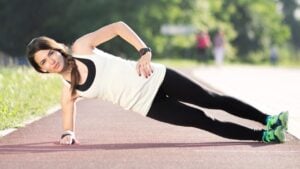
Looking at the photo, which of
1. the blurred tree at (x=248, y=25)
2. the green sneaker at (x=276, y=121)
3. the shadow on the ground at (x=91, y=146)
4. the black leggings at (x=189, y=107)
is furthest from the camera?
the blurred tree at (x=248, y=25)

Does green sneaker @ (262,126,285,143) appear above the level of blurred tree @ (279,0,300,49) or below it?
below

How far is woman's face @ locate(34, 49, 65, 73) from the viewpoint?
7.64 m

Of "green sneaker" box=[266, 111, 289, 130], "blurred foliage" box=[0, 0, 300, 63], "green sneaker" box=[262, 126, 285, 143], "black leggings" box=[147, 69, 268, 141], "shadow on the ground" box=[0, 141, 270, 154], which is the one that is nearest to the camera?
"black leggings" box=[147, 69, 268, 141]

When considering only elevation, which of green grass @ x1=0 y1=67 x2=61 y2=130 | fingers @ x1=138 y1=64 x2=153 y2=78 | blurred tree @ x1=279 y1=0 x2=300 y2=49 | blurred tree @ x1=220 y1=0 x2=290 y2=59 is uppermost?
blurred tree @ x1=279 y1=0 x2=300 y2=49

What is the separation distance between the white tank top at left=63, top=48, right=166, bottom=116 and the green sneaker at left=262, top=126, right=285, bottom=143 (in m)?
1.28

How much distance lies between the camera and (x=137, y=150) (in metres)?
8.30

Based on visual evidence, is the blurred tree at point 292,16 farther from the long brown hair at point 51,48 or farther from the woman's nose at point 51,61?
the woman's nose at point 51,61

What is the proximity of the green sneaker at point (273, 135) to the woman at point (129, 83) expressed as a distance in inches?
2.1

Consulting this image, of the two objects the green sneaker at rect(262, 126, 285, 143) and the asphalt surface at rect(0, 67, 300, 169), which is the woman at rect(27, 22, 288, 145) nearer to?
the green sneaker at rect(262, 126, 285, 143)

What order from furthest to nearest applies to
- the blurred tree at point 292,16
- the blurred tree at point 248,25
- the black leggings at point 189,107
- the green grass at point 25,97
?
the blurred tree at point 292,16 < the blurred tree at point 248,25 < the green grass at point 25,97 < the black leggings at point 189,107

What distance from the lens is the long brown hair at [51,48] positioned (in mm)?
7719

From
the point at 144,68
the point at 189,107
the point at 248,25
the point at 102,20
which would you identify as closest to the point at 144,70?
the point at 144,68

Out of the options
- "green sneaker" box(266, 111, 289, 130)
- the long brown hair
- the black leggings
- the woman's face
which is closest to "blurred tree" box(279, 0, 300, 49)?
"green sneaker" box(266, 111, 289, 130)

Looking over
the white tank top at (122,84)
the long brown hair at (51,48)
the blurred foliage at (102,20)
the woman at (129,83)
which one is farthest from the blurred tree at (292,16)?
the long brown hair at (51,48)
